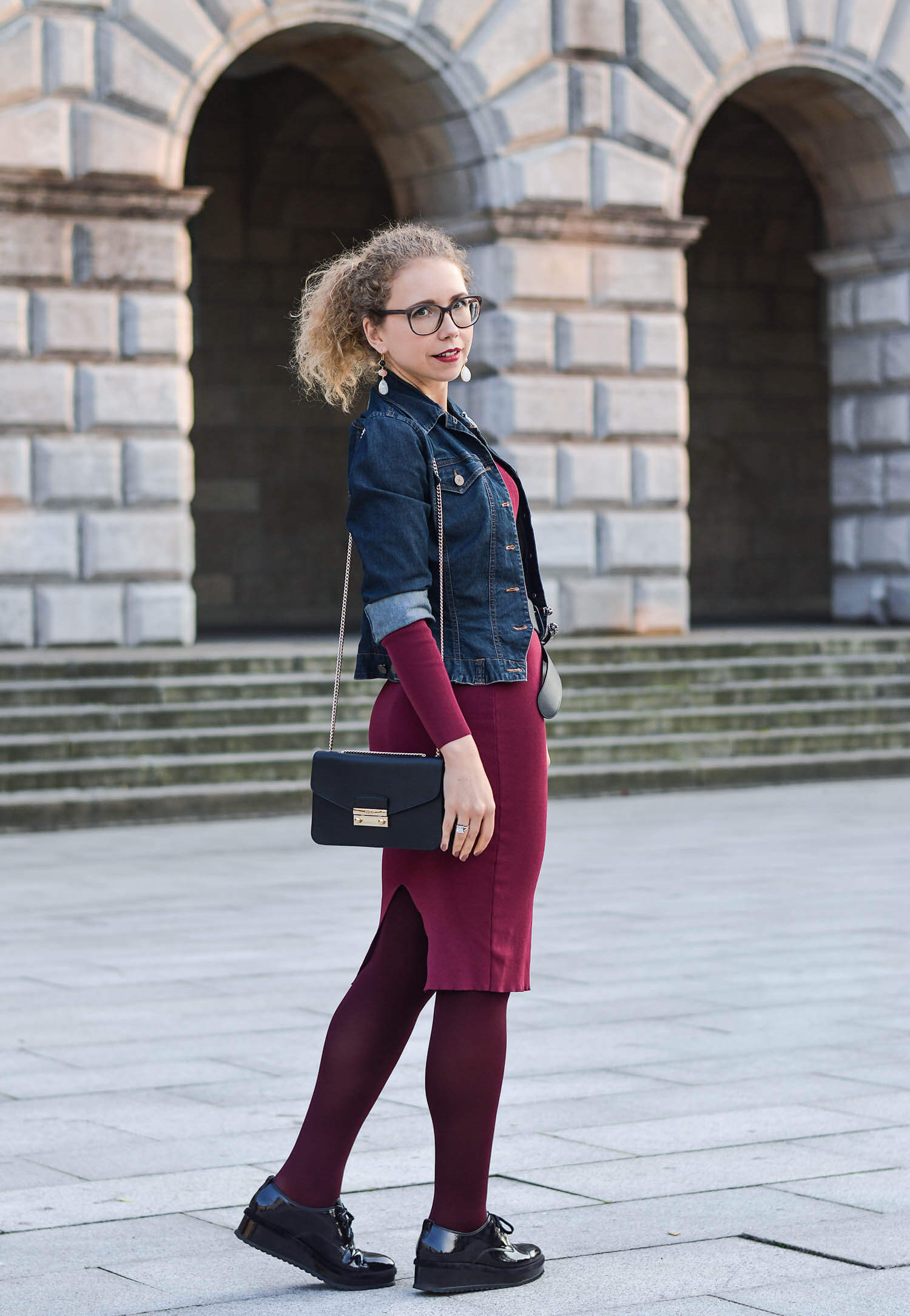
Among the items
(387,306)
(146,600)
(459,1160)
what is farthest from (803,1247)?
(146,600)

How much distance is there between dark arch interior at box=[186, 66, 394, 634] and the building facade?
3 centimetres

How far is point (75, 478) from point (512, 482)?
10071 millimetres

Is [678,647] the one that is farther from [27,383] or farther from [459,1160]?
[459,1160]

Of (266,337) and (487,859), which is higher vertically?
(266,337)

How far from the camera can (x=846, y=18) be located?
16.4 meters

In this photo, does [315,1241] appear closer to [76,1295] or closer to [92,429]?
[76,1295]

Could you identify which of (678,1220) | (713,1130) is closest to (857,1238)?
(678,1220)

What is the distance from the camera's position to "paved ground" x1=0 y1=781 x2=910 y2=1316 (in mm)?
3740

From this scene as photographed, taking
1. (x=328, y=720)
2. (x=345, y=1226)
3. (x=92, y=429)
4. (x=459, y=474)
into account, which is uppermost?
(x=92, y=429)

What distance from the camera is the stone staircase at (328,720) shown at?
37.7 feet

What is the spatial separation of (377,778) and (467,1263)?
837mm

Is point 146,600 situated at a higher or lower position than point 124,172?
lower

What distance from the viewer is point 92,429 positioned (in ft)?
44.9

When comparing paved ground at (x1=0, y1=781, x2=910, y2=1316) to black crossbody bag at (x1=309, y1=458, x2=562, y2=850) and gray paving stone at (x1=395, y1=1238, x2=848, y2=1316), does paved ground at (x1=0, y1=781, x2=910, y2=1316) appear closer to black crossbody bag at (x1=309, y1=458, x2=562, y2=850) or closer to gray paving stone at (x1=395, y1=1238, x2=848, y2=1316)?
gray paving stone at (x1=395, y1=1238, x2=848, y2=1316)
